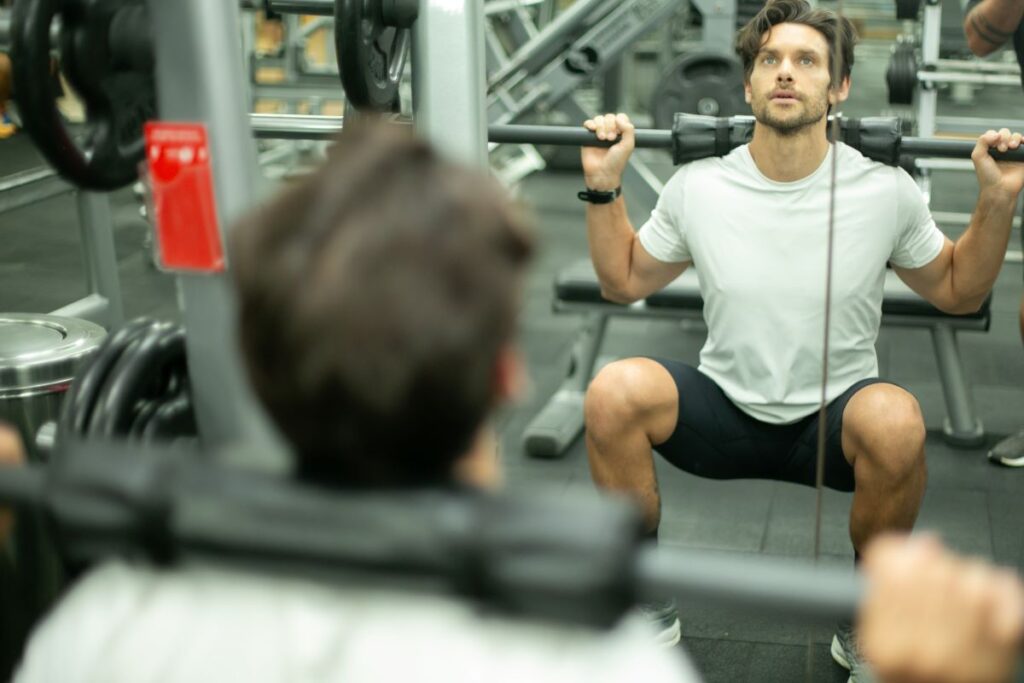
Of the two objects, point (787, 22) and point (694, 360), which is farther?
point (694, 360)

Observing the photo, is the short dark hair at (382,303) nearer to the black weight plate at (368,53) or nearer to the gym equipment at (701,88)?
the black weight plate at (368,53)

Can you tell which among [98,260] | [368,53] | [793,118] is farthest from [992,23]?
[98,260]

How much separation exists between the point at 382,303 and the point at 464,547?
0.16 metres

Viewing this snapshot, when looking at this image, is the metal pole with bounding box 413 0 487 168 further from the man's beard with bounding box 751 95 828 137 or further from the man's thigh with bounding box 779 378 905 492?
the man's thigh with bounding box 779 378 905 492

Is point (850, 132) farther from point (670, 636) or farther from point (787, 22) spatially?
point (670, 636)

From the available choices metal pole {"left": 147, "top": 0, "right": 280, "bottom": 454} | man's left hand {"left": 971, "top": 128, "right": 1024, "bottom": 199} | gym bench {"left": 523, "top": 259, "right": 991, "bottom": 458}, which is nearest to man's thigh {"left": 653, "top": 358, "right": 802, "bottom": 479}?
man's left hand {"left": 971, "top": 128, "right": 1024, "bottom": 199}

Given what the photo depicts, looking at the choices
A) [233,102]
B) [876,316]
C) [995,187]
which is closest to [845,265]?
[876,316]

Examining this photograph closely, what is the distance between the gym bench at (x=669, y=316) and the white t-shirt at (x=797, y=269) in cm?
101

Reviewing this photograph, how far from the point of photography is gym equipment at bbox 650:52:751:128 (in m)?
4.64

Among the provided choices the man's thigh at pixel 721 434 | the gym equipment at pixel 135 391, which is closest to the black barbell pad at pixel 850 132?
the man's thigh at pixel 721 434

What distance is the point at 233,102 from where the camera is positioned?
1.34 metres

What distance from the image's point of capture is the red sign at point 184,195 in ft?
4.37

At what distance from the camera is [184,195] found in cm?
134

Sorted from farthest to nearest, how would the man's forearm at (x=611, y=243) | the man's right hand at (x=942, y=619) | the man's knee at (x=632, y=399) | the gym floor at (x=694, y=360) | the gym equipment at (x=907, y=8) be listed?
the gym equipment at (x=907, y=8) < the gym floor at (x=694, y=360) < the man's forearm at (x=611, y=243) < the man's knee at (x=632, y=399) < the man's right hand at (x=942, y=619)
